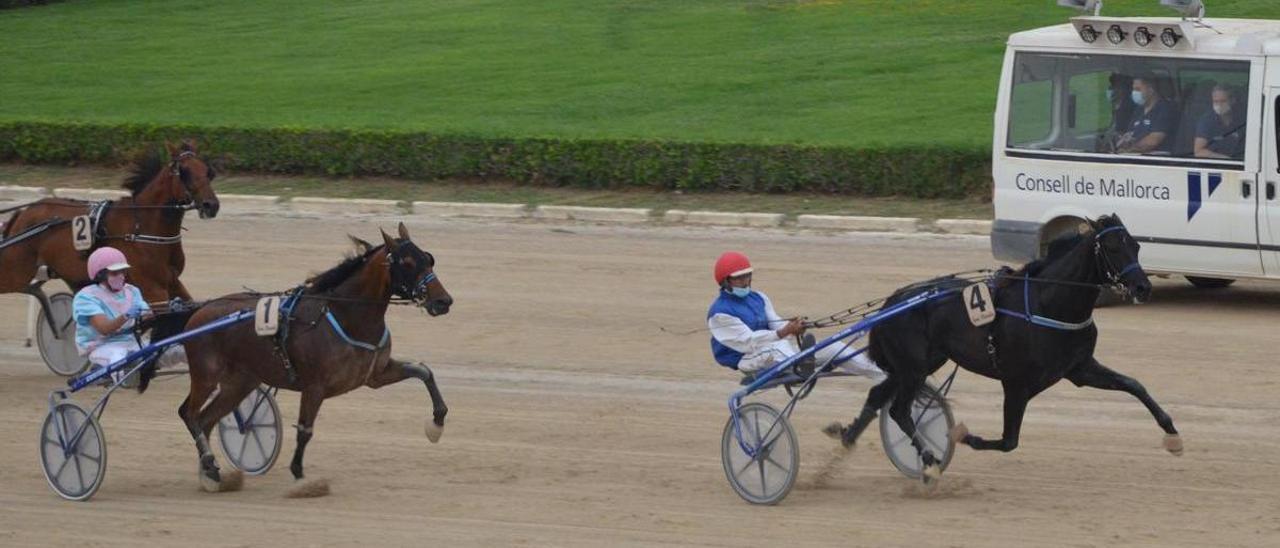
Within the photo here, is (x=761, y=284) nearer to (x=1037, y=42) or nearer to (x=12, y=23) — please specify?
(x=1037, y=42)

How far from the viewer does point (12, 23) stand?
1147 inches

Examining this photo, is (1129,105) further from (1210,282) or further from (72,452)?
(72,452)

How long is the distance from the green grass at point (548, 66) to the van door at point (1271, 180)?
16.8ft

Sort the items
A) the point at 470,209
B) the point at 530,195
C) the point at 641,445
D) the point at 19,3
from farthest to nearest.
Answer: the point at 19,3, the point at 530,195, the point at 470,209, the point at 641,445

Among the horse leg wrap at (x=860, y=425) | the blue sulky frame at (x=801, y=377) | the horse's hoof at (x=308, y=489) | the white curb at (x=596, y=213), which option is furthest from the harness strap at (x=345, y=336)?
the white curb at (x=596, y=213)

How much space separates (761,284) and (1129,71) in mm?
3042

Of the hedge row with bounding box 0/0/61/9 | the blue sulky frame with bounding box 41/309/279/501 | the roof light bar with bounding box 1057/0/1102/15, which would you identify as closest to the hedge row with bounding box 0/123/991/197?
the roof light bar with bounding box 1057/0/1102/15

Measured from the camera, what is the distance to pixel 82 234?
11023 mm

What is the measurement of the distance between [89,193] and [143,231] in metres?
7.86

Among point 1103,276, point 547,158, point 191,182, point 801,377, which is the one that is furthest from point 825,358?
point 547,158

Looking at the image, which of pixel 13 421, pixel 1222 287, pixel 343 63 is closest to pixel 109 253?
pixel 13 421

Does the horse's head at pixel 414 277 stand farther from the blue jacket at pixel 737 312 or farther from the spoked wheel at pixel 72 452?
the spoked wheel at pixel 72 452

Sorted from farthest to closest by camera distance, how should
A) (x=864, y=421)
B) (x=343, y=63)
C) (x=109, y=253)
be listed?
(x=343, y=63)
(x=109, y=253)
(x=864, y=421)

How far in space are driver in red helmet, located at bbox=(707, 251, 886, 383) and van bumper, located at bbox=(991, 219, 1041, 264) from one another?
15.9 feet
